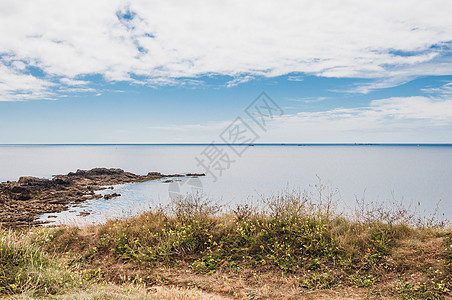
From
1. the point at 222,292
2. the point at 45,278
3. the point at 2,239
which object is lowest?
the point at 222,292

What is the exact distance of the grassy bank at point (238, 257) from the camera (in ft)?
18.6

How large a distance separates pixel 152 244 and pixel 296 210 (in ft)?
13.5

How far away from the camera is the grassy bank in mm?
5660

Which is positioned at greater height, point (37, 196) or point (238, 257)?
point (238, 257)

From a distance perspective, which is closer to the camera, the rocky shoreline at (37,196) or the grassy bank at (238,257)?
the grassy bank at (238,257)

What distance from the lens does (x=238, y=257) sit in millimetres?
7242

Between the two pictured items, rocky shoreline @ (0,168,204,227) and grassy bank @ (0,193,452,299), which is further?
rocky shoreline @ (0,168,204,227)

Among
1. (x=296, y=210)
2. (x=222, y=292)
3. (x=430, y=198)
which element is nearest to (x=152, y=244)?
(x=222, y=292)

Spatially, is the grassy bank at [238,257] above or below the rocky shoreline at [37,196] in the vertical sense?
above

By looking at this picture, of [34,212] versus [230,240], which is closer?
[230,240]

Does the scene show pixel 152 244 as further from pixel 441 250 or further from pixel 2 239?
pixel 441 250

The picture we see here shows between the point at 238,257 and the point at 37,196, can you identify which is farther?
the point at 37,196

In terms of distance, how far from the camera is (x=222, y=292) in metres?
6.00

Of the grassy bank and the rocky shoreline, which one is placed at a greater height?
the grassy bank
